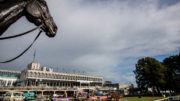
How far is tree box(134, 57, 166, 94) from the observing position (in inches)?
1533

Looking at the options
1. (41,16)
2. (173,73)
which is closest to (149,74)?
(173,73)

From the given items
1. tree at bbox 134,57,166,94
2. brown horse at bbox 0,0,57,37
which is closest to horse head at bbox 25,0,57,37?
brown horse at bbox 0,0,57,37

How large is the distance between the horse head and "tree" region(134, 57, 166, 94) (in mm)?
42504

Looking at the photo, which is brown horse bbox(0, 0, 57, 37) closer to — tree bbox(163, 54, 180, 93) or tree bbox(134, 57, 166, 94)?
tree bbox(134, 57, 166, 94)

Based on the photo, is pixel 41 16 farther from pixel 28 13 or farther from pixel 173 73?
pixel 173 73

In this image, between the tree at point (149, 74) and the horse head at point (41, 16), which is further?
the tree at point (149, 74)

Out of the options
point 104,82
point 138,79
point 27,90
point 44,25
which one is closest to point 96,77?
point 104,82

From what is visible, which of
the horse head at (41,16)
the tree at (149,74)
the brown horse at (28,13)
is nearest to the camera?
the brown horse at (28,13)

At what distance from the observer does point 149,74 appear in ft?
134

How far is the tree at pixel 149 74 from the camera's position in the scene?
128 feet

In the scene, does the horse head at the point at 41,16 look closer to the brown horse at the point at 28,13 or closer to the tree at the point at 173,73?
the brown horse at the point at 28,13

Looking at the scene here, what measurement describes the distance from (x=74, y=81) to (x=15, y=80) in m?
30.2

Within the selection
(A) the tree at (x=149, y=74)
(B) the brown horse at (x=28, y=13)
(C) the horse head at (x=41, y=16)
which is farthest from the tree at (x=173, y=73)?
(B) the brown horse at (x=28, y=13)

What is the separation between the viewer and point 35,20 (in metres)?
3.00
